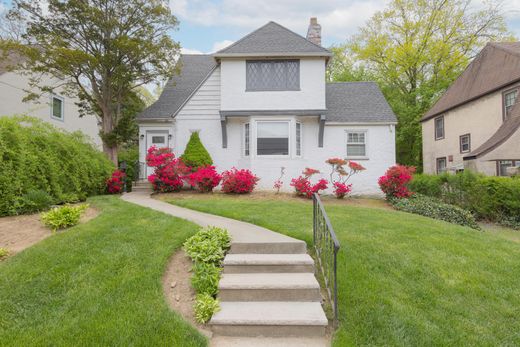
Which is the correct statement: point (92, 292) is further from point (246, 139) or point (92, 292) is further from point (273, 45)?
point (273, 45)

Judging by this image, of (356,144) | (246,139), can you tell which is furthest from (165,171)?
(356,144)

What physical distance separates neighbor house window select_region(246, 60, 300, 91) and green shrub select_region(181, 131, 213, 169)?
9.69 ft

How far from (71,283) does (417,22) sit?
26066 mm

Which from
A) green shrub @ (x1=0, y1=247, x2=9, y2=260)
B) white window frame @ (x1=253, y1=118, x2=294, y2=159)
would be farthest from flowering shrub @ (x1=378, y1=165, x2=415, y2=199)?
green shrub @ (x1=0, y1=247, x2=9, y2=260)

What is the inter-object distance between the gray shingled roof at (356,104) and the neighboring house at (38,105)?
10.1m

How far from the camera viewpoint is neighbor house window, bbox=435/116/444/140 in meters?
17.3

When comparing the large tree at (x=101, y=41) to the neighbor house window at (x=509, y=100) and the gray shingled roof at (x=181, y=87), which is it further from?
the neighbor house window at (x=509, y=100)

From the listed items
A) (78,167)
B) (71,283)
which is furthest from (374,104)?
(71,283)

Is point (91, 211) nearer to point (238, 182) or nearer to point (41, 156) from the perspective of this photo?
point (41, 156)

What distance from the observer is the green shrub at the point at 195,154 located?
36.8 feet

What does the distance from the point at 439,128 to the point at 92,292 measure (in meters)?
19.7

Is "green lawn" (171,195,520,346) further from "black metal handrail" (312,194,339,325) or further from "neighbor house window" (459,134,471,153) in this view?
"neighbor house window" (459,134,471,153)

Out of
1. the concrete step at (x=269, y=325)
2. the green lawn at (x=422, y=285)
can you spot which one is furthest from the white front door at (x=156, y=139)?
the concrete step at (x=269, y=325)

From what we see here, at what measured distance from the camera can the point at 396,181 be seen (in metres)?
10.1
